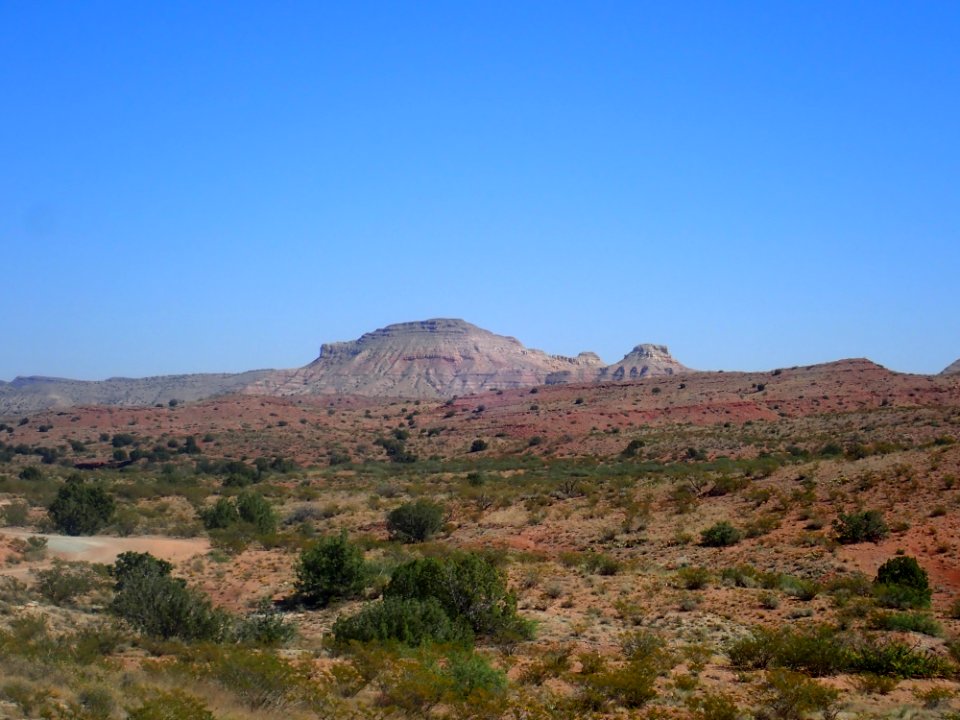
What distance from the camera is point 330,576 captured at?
19266 millimetres

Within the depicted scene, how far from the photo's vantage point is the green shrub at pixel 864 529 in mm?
23922

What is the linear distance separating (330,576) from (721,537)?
39.1 ft

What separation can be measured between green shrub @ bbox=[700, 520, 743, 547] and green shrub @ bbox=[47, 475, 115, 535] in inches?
820

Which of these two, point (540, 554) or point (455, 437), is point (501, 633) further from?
point (455, 437)

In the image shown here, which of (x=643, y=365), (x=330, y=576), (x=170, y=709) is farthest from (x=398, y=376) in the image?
(x=170, y=709)

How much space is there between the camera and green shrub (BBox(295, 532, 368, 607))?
62.8 ft

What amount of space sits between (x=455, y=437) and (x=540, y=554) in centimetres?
5264

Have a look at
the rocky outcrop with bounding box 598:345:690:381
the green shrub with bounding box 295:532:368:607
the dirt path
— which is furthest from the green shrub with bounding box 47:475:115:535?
the rocky outcrop with bounding box 598:345:690:381

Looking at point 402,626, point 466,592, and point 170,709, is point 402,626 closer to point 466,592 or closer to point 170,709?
point 466,592

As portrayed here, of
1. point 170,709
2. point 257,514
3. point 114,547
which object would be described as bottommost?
point 114,547

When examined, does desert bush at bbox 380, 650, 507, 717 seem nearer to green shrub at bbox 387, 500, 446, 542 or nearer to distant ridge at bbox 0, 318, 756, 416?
green shrub at bbox 387, 500, 446, 542

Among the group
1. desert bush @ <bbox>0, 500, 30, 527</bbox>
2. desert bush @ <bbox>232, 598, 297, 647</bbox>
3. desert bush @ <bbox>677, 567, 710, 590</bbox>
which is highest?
desert bush @ <bbox>232, 598, 297, 647</bbox>

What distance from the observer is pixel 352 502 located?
129ft

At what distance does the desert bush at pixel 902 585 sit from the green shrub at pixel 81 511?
83.1 feet
